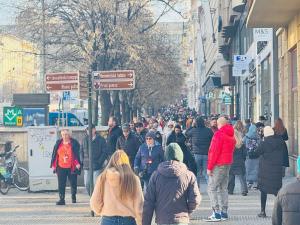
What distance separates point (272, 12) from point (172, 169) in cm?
1256

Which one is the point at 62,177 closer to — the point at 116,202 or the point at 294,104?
the point at 116,202

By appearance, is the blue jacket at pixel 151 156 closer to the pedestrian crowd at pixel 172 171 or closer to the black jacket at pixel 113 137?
the pedestrian crowd at pixel 172 171

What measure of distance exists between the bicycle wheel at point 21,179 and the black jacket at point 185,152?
12.5ft

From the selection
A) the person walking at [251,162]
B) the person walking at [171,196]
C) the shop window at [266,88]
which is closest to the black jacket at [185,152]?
the person walking at [251,162]

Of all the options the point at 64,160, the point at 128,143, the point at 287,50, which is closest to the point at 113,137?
the point at 128,143

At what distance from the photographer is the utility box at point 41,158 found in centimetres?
1689

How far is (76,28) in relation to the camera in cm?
3291

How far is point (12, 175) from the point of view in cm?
1725

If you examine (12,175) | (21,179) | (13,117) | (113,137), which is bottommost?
(21,179)

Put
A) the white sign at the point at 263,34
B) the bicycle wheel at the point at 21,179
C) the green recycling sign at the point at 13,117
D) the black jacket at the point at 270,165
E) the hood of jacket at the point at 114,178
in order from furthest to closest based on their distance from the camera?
the green recycling sign at the point at 13,117, the white sign at the point at 263,34, the bicycle wheel at the point at 21,179, the black jacket at the point at 270,165, the hood of jacket at the point at 114,178

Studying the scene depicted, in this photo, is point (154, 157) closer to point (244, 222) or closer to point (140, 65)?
point (244, 222)

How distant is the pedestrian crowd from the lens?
730 centimetres

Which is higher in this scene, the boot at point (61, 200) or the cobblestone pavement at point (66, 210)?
the boot at point (61, 200)

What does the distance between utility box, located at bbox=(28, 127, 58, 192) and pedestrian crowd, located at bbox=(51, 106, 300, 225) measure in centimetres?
138
